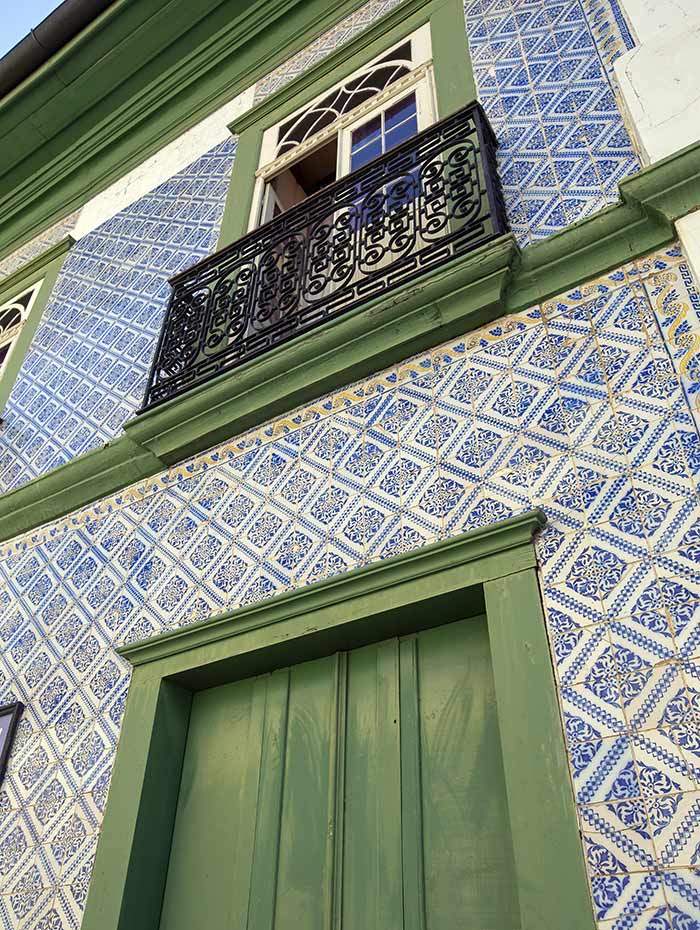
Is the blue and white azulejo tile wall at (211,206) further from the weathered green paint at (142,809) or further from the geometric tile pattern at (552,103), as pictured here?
the weathered green paint at (142,809)

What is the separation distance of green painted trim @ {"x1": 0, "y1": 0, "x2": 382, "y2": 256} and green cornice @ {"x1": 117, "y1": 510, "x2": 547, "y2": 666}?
4410 millimetres

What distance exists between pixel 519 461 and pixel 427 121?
8.46ft

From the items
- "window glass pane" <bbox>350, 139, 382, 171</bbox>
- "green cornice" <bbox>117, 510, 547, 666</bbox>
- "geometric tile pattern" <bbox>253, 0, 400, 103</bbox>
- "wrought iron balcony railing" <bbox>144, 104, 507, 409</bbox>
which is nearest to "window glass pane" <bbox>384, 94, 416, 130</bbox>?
"window glass pane" <bbox>350, 139, 382, 171</bbox>

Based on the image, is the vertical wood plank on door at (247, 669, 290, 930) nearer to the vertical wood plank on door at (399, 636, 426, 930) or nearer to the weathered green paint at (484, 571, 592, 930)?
the vertical wood plank on door at (399, 636, 426, 930)

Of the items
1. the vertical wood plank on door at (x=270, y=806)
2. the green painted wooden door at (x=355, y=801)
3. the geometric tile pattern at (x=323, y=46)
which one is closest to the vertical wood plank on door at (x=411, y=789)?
the green painted wooden door at (x=355, y=801)

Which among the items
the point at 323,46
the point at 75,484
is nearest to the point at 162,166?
the point at 323,46

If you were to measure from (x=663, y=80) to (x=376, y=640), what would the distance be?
100.0 inches

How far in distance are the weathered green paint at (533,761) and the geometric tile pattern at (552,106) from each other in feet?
5.59

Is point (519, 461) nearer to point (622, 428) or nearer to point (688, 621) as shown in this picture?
point (622, 428)

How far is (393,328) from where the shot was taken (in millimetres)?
3609

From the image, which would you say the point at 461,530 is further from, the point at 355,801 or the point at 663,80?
the point at 663,80

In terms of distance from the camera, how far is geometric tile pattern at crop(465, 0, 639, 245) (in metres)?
3.58

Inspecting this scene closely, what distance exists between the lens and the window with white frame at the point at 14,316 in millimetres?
6312

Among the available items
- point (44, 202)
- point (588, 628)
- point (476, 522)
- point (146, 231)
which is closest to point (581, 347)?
point (476, 522)
